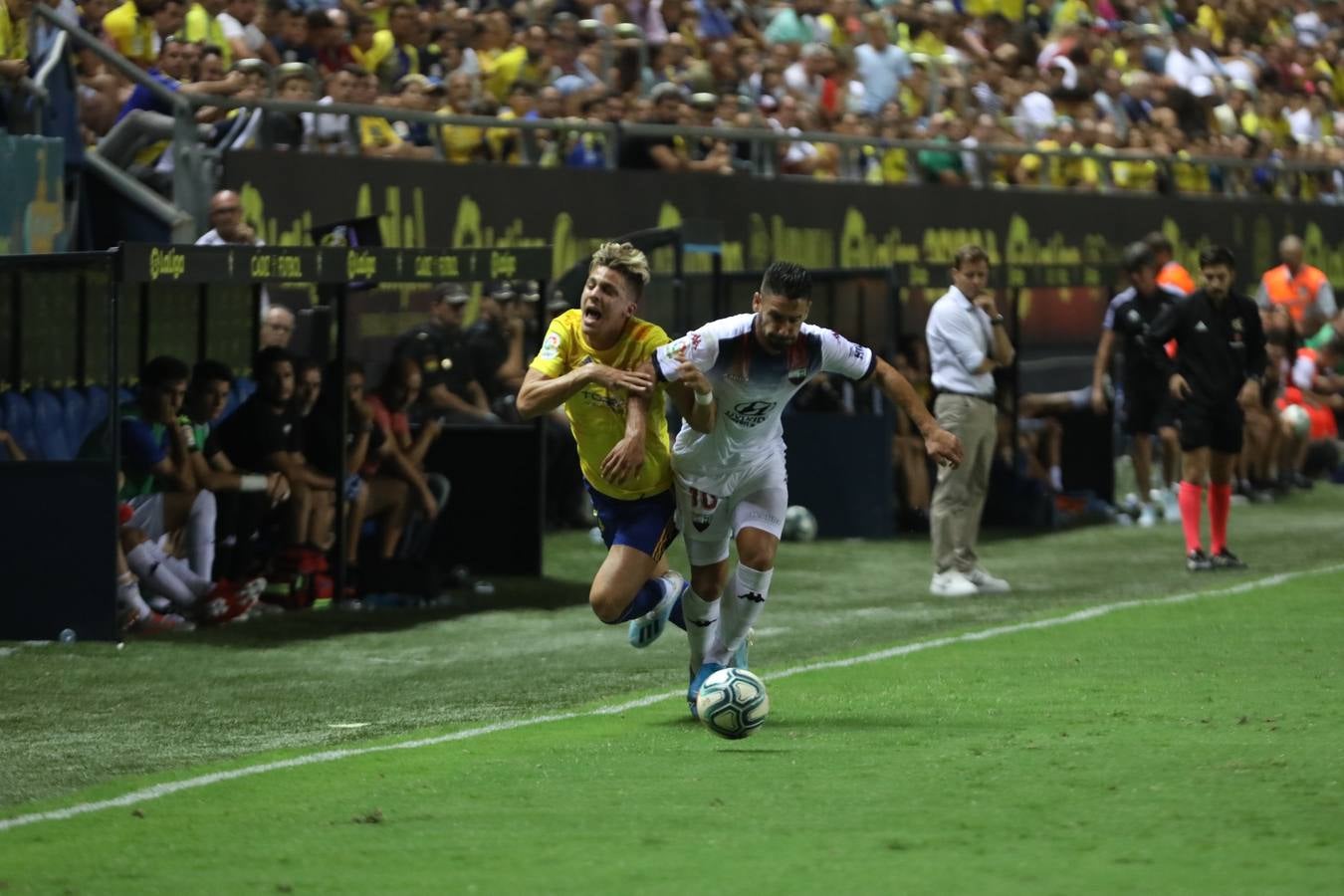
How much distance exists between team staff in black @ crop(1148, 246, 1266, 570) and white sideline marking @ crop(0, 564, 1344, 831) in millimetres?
867

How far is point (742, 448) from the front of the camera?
9.25m

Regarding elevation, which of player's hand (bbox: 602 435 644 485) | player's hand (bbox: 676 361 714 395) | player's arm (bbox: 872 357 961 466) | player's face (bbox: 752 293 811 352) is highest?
player's face (bbox: 752 293 811 352)

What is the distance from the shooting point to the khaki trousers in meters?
15.1

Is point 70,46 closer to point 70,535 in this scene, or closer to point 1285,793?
point 70,535

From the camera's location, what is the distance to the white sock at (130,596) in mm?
12938

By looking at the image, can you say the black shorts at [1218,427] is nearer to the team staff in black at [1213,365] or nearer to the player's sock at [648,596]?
the team staff in black at [1213,365]

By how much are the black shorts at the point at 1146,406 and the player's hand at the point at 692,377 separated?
12.3m

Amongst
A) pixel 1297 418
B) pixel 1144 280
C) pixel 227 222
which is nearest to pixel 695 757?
pixel 227 222

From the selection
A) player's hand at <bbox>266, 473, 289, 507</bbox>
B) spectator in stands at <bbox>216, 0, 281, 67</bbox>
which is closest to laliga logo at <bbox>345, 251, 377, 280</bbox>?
player's hand at <bbox>266, 473, 289, 507</bbox>

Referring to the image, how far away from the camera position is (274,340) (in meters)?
15.4

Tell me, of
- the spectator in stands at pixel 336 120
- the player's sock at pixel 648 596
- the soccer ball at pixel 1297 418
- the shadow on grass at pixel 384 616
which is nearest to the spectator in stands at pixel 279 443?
the shadow on grass at pixel 384 616

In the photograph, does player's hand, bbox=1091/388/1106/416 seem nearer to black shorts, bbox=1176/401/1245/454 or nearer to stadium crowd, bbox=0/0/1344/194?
stadium crowd, bbox=0/0/1344/194

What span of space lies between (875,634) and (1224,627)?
6.29 feet

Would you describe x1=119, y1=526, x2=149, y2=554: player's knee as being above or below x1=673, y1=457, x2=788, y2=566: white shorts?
below
